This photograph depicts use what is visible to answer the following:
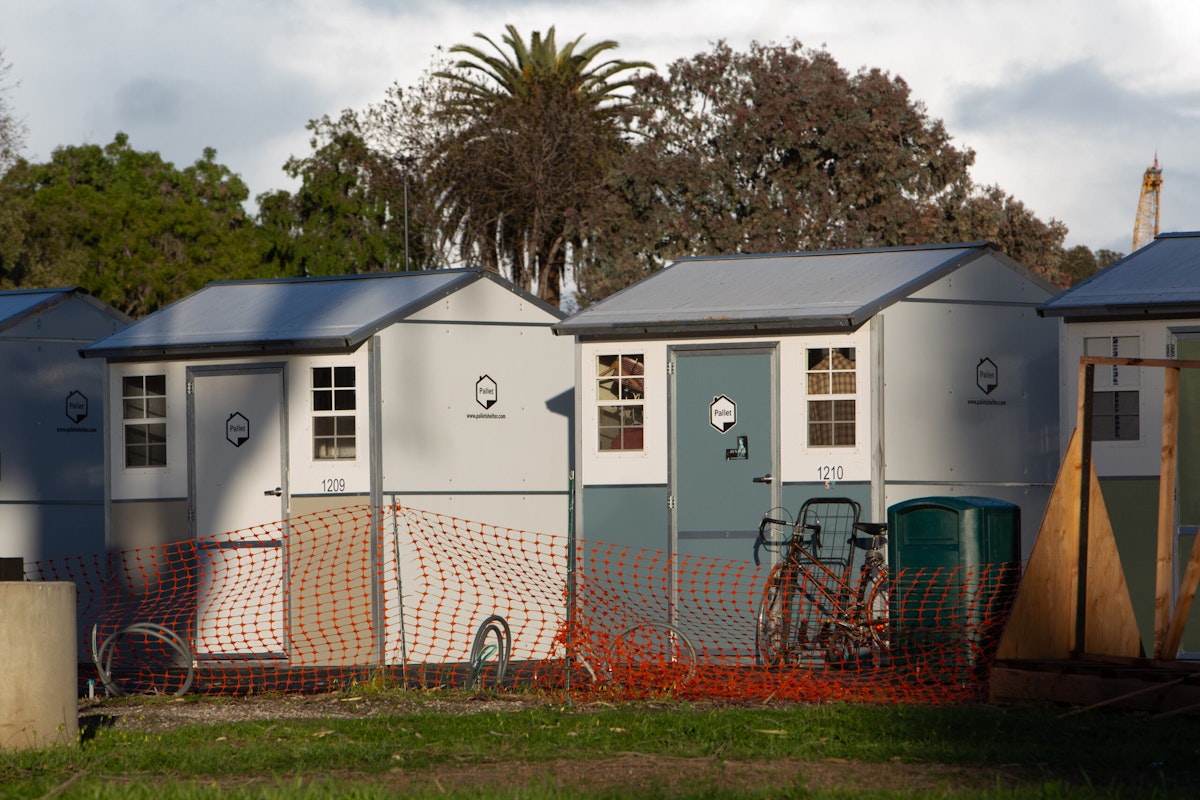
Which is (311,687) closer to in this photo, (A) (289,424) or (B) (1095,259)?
(A) (289,424)

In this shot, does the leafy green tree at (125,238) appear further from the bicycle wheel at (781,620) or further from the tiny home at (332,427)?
the bicycle wheel at (781,620)

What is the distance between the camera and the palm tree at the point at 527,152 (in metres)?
36.3

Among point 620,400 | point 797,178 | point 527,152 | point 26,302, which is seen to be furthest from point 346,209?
point 620,400

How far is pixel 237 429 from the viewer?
14.9 metres

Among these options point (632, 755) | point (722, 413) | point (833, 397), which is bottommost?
point (632, 755)

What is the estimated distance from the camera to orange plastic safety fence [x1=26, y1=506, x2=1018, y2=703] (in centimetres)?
1122

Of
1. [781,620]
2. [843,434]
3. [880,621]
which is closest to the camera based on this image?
[880,621]

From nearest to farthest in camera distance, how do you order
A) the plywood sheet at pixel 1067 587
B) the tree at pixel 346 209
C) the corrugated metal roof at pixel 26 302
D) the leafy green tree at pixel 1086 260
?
the plywood sheet at pixel 1067 587
the corrugated metal roof at pixel 26 302
the tree at pixel 346 209
the leafy green tree at pixel 1086 260

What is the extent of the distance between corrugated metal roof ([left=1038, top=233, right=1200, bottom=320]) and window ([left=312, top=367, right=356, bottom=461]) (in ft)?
19.4

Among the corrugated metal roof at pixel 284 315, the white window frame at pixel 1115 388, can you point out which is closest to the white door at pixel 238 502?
the corrugated metal roof at pixel 284 315

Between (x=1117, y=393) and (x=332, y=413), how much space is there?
21.6 ft

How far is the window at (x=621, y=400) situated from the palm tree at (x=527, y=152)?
2174cm

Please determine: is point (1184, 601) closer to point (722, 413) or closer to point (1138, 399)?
point (1138, 399)

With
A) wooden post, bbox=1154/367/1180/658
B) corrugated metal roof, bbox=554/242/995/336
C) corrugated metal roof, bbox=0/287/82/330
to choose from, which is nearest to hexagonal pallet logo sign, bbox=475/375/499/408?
corrugated metal roof, bbox=554/242/995/336
